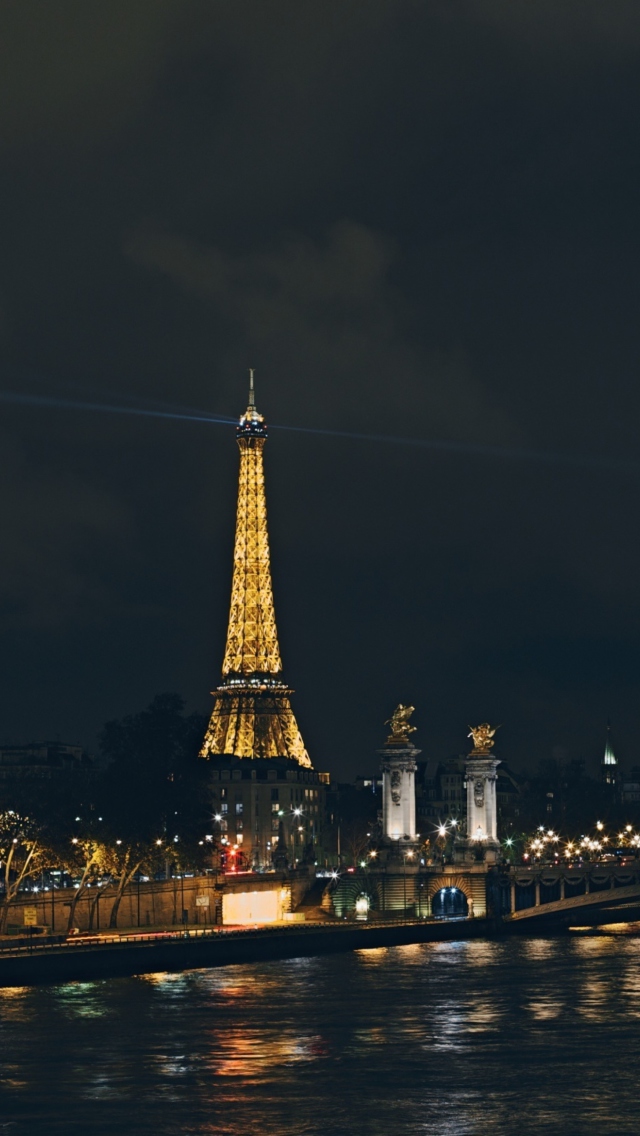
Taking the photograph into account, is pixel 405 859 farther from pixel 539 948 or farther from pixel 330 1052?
pixel 330 1052

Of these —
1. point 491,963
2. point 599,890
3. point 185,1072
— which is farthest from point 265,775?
point 185,1072

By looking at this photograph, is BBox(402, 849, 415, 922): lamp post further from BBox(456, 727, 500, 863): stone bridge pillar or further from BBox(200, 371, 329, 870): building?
BBox(200, 371, 329, 870): building

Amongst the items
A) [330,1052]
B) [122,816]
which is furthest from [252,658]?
[330,1052]

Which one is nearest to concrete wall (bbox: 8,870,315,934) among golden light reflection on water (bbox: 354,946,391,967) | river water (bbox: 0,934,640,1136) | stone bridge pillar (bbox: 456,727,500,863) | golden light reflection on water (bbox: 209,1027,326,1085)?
stone bridge pillar (bbox: 456,727,500,863)

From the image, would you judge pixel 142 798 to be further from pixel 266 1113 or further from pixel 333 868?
pixel 266 1113

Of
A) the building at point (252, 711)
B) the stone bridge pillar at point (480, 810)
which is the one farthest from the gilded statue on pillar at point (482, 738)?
the building at point (252, 711)

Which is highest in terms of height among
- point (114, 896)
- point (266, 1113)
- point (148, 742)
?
point (148, 742)
